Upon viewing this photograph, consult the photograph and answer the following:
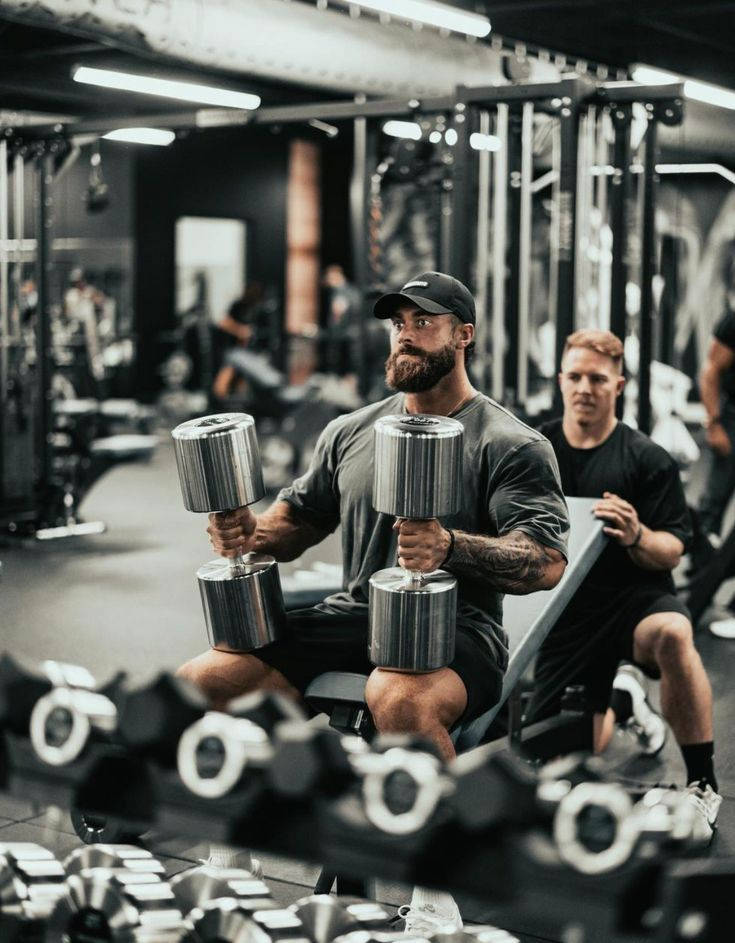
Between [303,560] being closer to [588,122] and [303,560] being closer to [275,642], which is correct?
[588,122]

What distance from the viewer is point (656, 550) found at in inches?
118

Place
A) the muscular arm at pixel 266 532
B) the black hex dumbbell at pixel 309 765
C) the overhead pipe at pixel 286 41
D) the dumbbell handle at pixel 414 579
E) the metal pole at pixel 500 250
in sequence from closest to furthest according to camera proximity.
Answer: the black hex dumbbell at pixel 309 765 < the dumbbell handle at pixel 414 579 < the muscular arm at pixel 266 532 < the metal pole at pixel 500 250 < the overhead pipe at pixel 286 41

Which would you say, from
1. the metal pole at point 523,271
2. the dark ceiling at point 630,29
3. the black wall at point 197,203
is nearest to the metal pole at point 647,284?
the metal pole at point 523,271

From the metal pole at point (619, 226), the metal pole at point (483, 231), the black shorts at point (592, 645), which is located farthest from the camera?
the metal pole at point (483, 231)

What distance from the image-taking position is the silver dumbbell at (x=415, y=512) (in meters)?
1.85

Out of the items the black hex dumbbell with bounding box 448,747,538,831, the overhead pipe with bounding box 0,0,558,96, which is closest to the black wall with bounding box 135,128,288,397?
the overhead pipe with bounding box 0,0,558,96

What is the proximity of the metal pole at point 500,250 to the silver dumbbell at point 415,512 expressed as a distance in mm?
2643

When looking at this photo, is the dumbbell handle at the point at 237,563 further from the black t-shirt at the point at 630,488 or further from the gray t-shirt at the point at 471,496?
the black t-shirt at the point at 630,488

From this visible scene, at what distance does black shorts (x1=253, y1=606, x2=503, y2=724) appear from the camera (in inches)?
87.9

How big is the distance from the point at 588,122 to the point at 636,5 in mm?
4012

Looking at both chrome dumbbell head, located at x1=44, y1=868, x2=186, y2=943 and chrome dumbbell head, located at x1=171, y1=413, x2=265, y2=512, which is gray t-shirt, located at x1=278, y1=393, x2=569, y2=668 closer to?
chrome dumbbell head, located at x1=171, y1=413, x2=265, y2=512

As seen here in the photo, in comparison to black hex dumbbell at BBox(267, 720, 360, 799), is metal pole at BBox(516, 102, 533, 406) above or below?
above

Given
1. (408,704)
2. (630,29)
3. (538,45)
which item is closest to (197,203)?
A: (538,45)

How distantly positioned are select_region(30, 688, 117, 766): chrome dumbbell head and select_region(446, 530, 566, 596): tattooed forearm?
31.1 inches
